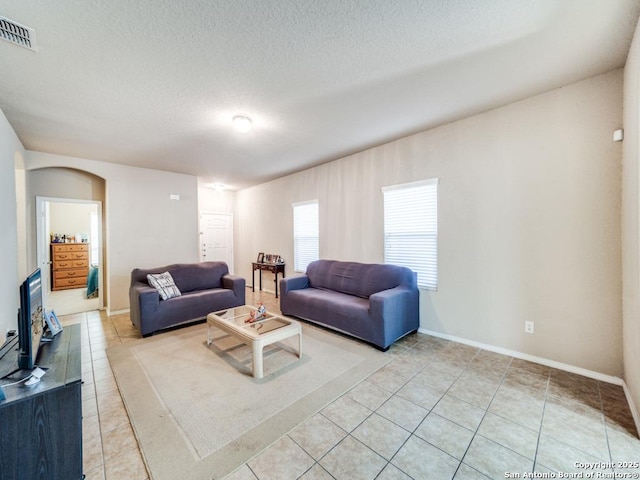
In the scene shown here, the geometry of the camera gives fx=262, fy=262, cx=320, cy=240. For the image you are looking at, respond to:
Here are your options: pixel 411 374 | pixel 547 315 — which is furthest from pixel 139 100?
pixel 547 315

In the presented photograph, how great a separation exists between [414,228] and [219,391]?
292cm

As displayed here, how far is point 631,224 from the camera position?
1.91 metres

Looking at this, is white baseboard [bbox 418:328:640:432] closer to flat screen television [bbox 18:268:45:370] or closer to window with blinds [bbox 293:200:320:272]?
window with blinds [bbox 293:200:320:272]

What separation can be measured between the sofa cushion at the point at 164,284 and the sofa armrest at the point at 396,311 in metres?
2.89

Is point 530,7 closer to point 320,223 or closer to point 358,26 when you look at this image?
point 358,26

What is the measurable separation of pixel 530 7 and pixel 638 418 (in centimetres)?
272

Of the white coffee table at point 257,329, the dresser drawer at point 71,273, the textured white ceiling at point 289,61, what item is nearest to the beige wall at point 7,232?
the textured white ceiling at point 289,61

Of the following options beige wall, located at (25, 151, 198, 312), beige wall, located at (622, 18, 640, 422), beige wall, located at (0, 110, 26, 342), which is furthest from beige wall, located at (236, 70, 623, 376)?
beige wall, located at (0, 110, 26, 342)

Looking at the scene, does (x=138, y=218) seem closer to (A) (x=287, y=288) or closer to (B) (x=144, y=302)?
(B) (x=144, y=302)

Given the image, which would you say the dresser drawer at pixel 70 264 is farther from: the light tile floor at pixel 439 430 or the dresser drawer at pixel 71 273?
the light tile floor at pixel 439 430

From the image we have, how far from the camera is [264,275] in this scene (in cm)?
649

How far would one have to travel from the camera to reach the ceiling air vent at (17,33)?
162cm

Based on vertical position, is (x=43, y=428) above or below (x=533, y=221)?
below

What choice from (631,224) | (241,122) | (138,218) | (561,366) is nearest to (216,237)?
(138,218)
